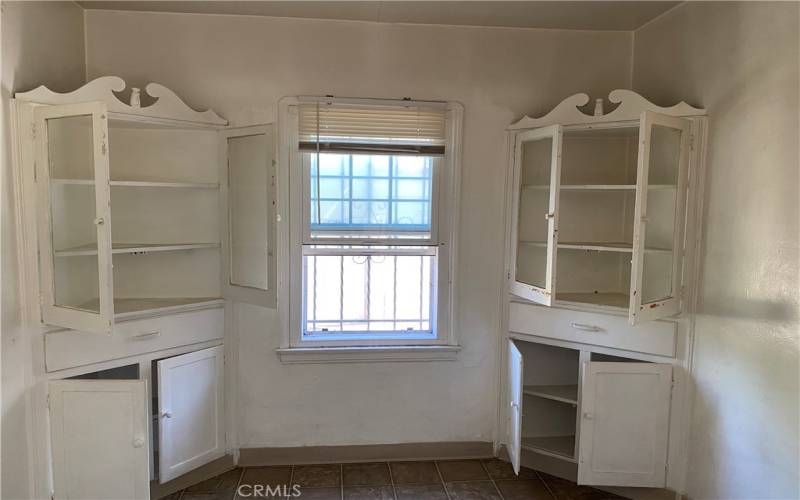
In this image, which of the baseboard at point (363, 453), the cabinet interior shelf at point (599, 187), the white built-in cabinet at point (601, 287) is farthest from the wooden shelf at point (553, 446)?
the cabinet interior shelf at point (599, 187)

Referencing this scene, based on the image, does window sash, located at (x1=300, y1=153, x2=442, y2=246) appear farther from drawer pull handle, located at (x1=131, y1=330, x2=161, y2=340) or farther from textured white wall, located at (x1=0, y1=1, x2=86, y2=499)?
textured white wall, located at (x1=0, y1=1, x2=86, y2=499)

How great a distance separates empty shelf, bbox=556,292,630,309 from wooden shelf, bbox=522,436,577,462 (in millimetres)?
923

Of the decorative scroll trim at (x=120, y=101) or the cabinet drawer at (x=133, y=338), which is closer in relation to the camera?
the decorative scroll trim at (x=120, y=101)

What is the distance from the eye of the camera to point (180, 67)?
2.99 m

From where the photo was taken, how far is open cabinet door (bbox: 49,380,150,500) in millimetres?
2512

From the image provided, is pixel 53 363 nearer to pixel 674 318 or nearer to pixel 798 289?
pixel 674 318

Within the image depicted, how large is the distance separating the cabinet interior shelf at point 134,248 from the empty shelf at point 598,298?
81.5 inches

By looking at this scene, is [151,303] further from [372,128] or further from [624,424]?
[624,424]

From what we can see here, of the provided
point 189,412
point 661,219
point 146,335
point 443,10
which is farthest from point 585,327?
point 146,335

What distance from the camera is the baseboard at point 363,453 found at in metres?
3.18

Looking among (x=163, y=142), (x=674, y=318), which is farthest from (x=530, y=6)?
(x=163, y=142)

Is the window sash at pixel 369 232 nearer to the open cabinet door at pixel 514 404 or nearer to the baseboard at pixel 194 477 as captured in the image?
the open cabinet door at pixel 514 404

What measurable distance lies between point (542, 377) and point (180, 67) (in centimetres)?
287

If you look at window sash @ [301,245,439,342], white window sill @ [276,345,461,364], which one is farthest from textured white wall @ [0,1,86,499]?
window sash @ [301,245,439,342]
